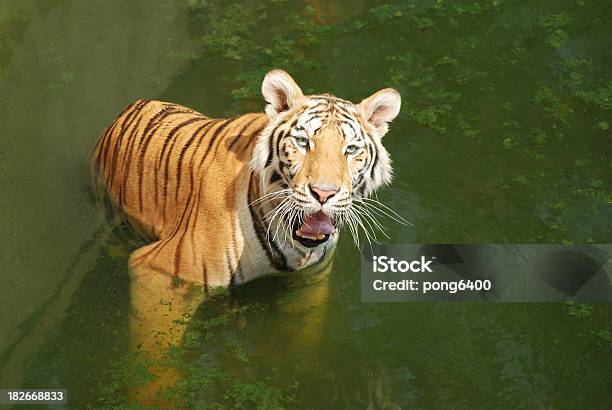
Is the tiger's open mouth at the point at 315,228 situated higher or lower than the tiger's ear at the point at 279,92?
lower

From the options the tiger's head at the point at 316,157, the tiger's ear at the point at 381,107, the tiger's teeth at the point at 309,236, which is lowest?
the tiger's teeth at the point at 309,236

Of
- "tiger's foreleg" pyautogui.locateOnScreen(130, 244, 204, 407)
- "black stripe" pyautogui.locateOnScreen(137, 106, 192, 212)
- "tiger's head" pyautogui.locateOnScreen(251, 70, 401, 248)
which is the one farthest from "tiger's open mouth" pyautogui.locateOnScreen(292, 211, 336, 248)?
"black stripe" pyautogui.locateOnScreen(137, 106, 192, 212)

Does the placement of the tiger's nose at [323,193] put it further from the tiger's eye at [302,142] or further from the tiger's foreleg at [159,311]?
the tiger's foreleg at [159,311]

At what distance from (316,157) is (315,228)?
25 centimetres

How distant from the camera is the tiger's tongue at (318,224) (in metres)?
3.06

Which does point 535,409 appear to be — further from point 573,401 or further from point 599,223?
point 599,223

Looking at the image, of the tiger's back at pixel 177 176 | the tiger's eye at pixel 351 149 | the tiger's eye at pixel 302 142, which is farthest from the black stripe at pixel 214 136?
the tiger's eye at pixel 351 149

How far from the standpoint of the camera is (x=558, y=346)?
3.49m

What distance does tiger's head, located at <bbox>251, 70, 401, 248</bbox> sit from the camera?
2.93 meters

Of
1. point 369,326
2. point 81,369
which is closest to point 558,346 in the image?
point 369,326

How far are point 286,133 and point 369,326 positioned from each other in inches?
33.8

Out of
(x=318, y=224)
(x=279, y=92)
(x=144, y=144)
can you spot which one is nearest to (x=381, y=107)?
(x=279, y=92)

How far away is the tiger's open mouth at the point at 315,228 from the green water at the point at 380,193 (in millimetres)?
486

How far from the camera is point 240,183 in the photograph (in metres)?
3.21
